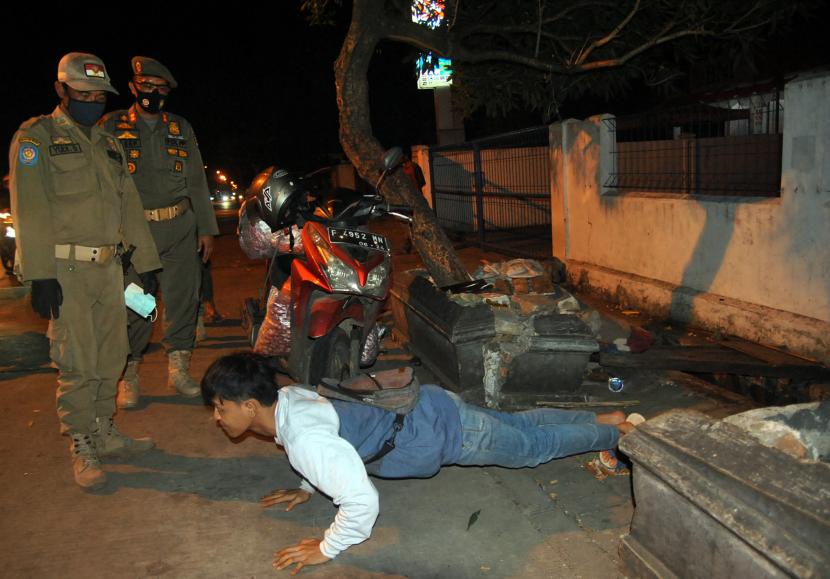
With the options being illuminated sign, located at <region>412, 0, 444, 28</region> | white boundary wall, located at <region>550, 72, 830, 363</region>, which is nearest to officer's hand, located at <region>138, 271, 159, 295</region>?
illuminated sign, located at <region>412, 0, 444, 28</region>

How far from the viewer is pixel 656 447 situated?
222 centimetres

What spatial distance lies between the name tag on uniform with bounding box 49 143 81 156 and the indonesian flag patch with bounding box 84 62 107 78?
0.39 m

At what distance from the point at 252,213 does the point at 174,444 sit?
1.58m

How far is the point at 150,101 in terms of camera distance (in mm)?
4504

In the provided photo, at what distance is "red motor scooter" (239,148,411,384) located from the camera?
150 inches

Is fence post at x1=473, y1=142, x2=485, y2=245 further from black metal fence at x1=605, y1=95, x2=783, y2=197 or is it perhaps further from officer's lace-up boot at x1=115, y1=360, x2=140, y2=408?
officer's lace-up boot at x1=115, y1=360, x2=140, y2=408

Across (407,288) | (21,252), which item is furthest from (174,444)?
(407,288)

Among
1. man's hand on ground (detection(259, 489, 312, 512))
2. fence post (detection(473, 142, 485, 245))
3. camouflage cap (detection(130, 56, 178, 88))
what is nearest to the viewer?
man's hand on ground (detection(259, 489, 312, 512))

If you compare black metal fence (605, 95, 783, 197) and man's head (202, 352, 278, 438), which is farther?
black metal fence (605, 95, 783, 197)

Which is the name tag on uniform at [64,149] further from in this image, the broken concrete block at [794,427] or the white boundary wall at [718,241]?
the white boundary wall at [718,241]

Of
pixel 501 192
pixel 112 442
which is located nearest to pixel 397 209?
pixel 112 442

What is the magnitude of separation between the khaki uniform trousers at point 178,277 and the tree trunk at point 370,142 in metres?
1.74

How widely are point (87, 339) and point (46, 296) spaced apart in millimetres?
345

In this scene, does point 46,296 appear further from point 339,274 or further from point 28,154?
point 339,274
